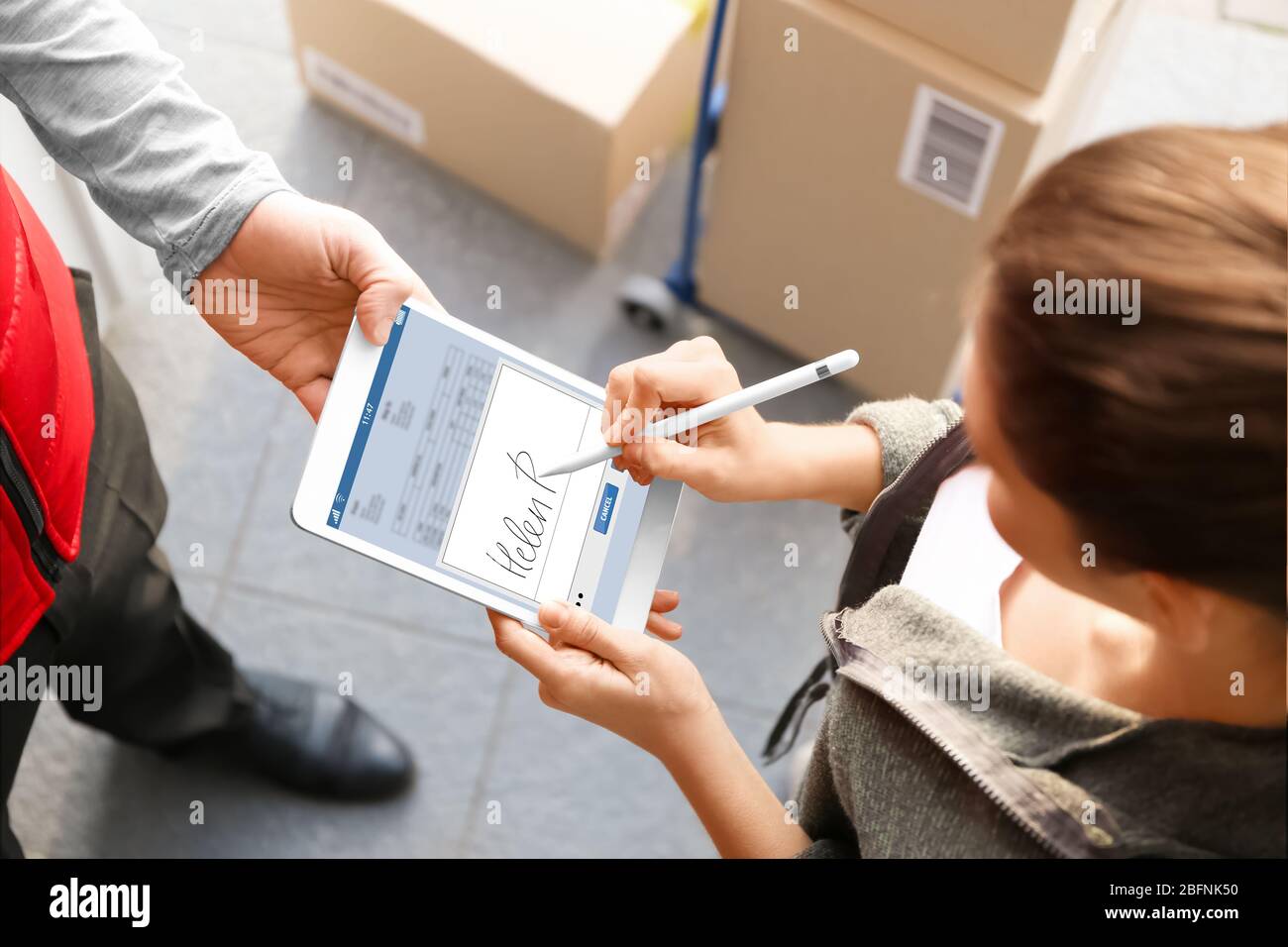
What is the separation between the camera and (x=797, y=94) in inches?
45.2

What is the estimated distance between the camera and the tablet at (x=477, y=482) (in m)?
0.82

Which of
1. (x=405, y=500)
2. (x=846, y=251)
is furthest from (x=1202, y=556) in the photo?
(x=846, y=251)

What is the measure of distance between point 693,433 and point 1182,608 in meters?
0.34

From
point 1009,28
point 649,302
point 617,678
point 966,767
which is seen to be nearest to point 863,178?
point 1009,28

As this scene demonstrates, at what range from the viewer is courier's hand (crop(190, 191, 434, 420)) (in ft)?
2.68

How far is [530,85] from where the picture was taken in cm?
137

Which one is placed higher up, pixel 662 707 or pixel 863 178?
pixel 863 178

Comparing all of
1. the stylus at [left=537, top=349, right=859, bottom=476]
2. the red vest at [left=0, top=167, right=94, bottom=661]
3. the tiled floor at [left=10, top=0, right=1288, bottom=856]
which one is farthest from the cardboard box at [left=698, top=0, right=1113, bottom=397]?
the red vest at [left=0, top=167, right=94, bottom=661]

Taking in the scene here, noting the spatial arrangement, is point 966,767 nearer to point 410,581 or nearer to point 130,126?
point 130,126

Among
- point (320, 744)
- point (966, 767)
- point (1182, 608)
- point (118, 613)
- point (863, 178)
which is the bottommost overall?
point (320, 744)

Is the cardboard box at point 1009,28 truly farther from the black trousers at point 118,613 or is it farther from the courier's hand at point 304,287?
the black trousers at point 118,613

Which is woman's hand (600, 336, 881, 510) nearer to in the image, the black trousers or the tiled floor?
the black trousers

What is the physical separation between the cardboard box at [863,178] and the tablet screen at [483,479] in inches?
13.7

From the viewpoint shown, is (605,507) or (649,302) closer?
(605,507)
